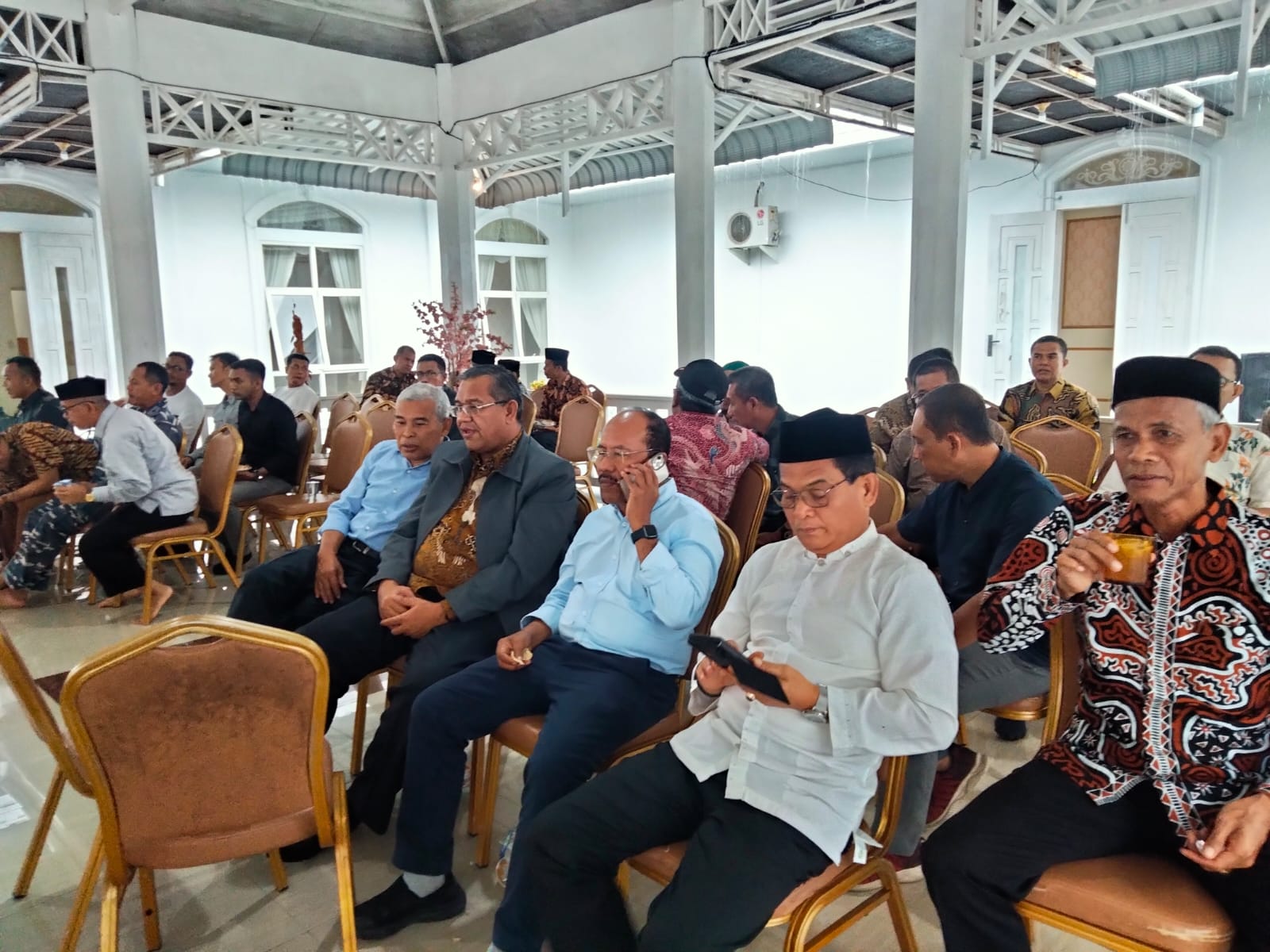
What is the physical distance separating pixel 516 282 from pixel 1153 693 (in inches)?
502

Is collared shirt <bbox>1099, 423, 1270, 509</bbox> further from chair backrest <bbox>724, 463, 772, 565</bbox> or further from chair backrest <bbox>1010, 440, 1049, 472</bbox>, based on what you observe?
chair backrest <bbox>724, 463, 772, 565</bbox>

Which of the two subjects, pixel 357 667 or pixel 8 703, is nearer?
pixel 357 667

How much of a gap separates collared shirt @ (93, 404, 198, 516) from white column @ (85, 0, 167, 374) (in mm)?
2587

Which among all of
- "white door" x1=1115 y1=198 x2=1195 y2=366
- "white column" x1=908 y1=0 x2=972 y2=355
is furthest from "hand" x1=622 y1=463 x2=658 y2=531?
"white door" x1=1115 y1=198 x2=1195 y2=366

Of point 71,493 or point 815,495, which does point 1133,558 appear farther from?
point 71,493

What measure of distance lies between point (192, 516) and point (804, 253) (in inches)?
296

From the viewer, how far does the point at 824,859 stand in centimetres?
154

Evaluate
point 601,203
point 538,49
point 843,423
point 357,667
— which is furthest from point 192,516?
point 601,203

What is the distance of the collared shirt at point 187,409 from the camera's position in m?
6.50

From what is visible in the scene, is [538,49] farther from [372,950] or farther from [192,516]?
[372,950]

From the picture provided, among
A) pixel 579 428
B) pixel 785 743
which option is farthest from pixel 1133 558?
pixel 579 428

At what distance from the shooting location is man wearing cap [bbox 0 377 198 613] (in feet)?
14.4

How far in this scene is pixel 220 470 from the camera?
4602 mm

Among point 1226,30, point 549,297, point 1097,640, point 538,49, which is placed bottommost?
point 1097,640
